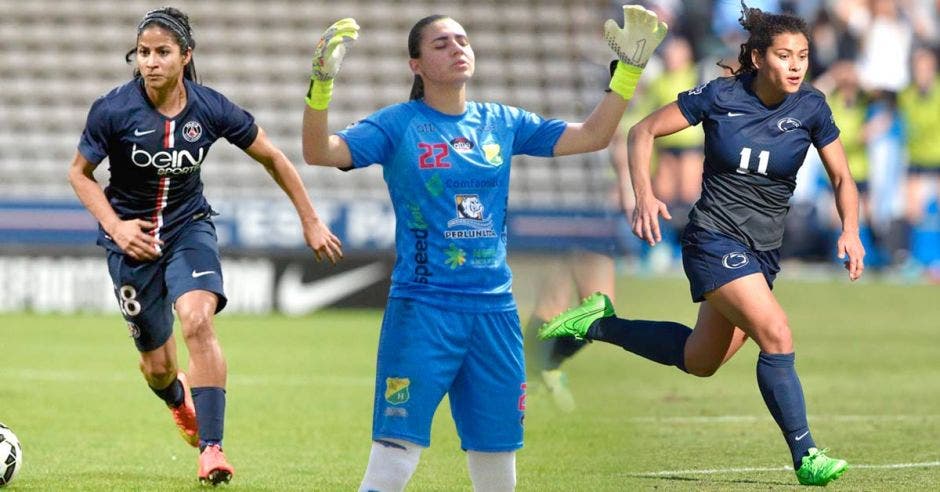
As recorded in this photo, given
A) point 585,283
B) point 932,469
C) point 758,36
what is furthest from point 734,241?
point 585,283

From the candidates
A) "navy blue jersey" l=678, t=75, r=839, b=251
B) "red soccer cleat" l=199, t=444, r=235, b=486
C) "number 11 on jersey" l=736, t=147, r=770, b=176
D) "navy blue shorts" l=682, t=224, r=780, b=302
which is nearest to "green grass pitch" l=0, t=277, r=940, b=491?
"red soccer cleat" l=199, t=444, r=235, b=486

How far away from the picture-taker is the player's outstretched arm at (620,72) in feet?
18.6

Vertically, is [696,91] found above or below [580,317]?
above

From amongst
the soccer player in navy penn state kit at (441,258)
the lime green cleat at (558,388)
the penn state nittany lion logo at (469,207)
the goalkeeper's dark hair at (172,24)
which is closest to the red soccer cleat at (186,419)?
the goalkeeper's dark hair at (172,24)

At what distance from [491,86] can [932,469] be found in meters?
15.7

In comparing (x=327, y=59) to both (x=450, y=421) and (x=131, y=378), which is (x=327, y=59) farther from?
(x=131, y=378)

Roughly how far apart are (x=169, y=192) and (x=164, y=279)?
16.7 inches

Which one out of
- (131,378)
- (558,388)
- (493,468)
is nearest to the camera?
(493,468)

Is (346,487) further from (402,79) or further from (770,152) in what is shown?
(402,79)

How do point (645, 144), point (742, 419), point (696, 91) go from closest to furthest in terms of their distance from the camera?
point (645, 144), point (696, 91), point (742, 419)

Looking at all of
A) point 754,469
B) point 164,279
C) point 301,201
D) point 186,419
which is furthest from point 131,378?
point 754,469

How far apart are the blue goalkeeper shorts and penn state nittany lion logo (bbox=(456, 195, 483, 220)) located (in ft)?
1.14

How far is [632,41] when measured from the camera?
571 cm

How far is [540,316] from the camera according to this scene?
945 cm
